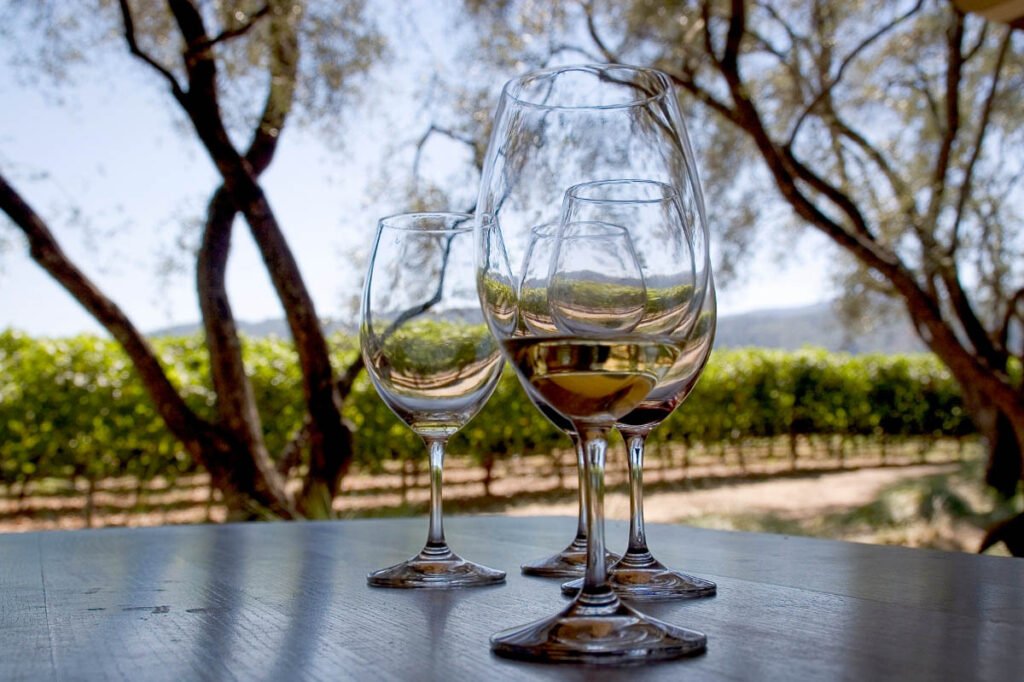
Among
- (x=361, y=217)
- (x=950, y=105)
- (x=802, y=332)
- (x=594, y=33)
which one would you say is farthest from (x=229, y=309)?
(x=802, y=332)

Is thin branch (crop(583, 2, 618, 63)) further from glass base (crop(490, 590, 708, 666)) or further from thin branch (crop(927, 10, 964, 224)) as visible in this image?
glass base (crop(490, 590, 708, 666))

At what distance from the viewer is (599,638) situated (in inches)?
28.2

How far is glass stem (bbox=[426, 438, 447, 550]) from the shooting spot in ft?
3.96

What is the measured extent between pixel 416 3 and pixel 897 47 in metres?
5.63

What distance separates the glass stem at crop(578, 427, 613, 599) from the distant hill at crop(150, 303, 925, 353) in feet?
20.0

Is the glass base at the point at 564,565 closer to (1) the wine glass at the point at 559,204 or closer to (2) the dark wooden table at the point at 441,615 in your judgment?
(2) the dark wooden table at the point at 441,615

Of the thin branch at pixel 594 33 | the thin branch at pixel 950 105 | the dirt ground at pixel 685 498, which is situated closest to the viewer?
the thin branch at pixel 950 105

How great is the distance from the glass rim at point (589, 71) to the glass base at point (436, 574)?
21.7 inches

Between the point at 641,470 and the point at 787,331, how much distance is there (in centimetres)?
1845

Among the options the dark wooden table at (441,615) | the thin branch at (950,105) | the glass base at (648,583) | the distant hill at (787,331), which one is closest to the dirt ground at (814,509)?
the distant hill at (787,331)

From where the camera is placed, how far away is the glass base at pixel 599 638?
691mm

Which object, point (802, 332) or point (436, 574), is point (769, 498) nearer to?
point (802, 332)

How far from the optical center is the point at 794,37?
9820mm

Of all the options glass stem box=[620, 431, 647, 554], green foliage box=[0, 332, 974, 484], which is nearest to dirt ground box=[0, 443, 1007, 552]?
green foliage box=[0, 332, 974, 484]
